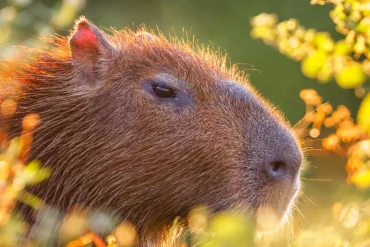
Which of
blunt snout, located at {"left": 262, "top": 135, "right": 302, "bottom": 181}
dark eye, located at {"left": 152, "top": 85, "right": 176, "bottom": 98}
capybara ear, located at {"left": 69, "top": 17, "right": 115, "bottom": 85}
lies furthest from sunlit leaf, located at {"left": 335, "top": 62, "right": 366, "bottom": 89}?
capybara ear, located at {"left": 69, "top": 17, "right": 115, "bottom": 85}

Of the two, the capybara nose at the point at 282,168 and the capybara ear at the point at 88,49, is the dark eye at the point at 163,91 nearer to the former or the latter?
the capybara ear at the point at 88,49

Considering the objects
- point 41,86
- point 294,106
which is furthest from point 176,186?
point 294,106

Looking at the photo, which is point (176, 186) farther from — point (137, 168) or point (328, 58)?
point (328, 58)

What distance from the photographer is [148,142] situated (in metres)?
3.16

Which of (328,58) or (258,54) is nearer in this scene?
(328,58)

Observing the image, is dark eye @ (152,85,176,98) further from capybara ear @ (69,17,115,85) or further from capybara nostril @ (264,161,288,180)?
capybara nostril @ (264,161,288,180)

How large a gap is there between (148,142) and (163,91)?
9.0 inches

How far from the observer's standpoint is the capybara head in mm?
3127

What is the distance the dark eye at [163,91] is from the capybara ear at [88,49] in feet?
0.78

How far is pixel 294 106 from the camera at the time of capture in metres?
8.84

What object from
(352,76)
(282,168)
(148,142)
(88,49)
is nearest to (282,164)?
Answer: (282,168)

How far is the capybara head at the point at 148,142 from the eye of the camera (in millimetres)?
3127

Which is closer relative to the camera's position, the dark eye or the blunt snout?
the blunt snout

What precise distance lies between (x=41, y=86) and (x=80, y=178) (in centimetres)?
43
